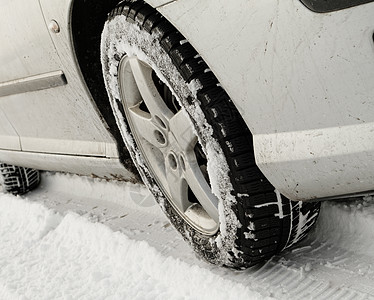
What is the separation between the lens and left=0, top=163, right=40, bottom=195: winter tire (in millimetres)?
3584

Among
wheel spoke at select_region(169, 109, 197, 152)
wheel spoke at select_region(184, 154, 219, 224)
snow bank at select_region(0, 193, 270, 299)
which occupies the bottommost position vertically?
snow bank at select_region(0, 193, 270, 299)

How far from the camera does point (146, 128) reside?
76.2 inches

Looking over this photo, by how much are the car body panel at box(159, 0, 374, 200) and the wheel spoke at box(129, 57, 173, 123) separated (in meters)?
0.35

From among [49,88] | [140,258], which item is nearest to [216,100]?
[140,258]

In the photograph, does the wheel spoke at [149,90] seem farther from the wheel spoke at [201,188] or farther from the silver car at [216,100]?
the wheel spoke at [201,188]

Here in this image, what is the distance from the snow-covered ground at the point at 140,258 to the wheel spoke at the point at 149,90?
562mm

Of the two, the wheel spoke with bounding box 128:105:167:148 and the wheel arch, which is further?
the wheel arch

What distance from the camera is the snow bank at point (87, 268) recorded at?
1867 millimetres

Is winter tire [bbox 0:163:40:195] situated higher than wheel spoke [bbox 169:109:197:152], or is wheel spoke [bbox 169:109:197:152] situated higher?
wheel spoke [bbox 169:109:197:152]

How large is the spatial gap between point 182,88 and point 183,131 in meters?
0.20

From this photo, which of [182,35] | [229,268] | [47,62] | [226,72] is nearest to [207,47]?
[226,72]

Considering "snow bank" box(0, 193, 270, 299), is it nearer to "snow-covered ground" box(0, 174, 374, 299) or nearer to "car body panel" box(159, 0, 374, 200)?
"snow-covered ground" box(0, 174, 374, 299)

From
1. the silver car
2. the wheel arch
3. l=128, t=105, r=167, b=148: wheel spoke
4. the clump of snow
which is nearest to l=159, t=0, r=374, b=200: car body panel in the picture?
the silver car

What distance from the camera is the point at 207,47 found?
4.59ft
